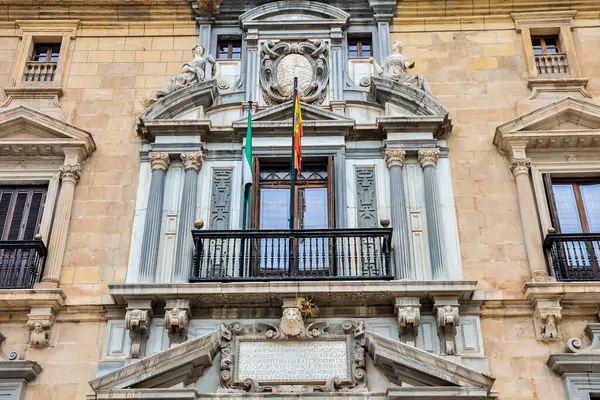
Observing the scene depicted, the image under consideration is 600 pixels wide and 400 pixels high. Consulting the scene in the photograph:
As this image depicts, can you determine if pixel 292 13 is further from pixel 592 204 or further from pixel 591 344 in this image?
pixel 591 344

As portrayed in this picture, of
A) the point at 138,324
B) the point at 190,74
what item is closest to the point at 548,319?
the point at 138,324

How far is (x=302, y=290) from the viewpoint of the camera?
38.3ft

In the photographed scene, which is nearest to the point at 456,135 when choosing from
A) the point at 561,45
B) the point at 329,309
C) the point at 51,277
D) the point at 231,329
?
the point at 561,45

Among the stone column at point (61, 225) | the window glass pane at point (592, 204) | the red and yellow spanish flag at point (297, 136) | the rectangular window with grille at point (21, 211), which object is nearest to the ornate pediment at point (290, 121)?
the red and yellow spanish flag at point (297, 136)

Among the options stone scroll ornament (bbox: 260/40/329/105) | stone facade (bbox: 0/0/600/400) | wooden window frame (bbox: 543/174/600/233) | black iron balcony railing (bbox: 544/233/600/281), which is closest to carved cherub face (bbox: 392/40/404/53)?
stone facade (bbox: 0/0/600/400)

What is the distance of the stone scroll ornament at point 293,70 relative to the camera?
14.2 m

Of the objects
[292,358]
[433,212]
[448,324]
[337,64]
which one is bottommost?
[292,358]

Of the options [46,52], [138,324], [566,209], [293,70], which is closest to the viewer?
[138,324]

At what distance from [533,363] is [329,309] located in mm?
2932

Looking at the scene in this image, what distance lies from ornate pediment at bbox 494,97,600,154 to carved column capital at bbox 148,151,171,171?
5.39 metres

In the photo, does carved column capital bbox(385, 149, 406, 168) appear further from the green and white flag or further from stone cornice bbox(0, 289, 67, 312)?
stone cornice bbox(0, 289, 67, 312)

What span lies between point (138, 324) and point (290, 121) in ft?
14.1

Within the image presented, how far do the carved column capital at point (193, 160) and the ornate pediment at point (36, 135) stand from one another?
1663 mm

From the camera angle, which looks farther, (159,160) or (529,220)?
(159,160)
